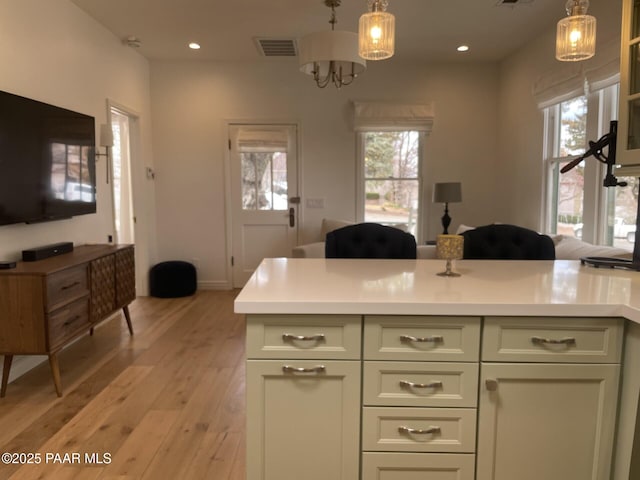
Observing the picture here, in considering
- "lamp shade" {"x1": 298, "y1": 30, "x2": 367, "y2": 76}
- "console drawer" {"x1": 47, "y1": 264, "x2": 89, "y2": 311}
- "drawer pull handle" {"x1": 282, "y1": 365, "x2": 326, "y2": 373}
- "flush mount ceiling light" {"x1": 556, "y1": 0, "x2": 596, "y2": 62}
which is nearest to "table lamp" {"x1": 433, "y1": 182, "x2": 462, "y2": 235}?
"lamp shade" {"x1": 298, "y1": 30, "x2": 367, "y2": 76}

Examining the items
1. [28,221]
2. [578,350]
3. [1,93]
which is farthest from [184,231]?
[578,350]

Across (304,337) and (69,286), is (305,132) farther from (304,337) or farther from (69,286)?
(304,337)

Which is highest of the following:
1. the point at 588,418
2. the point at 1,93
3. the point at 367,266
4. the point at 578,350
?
the point at 1,93

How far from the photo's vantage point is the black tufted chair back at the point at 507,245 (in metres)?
2.55

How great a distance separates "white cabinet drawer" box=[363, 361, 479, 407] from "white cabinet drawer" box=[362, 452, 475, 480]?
0.57ft

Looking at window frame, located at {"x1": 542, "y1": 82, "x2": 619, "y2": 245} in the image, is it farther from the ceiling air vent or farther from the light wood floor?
the light wood floor

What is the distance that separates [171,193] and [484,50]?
3.94 meters

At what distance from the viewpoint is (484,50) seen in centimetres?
500

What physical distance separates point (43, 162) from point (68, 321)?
115 centimetres

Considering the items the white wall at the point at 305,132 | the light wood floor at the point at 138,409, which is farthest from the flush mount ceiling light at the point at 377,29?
the white wall at the point at 305,132

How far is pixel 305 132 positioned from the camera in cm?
556

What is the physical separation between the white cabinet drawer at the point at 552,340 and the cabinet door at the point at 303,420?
461 mm

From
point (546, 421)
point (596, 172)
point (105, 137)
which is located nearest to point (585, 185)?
point (596, 172)

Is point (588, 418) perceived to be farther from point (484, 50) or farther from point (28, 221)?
point (484, 50)
